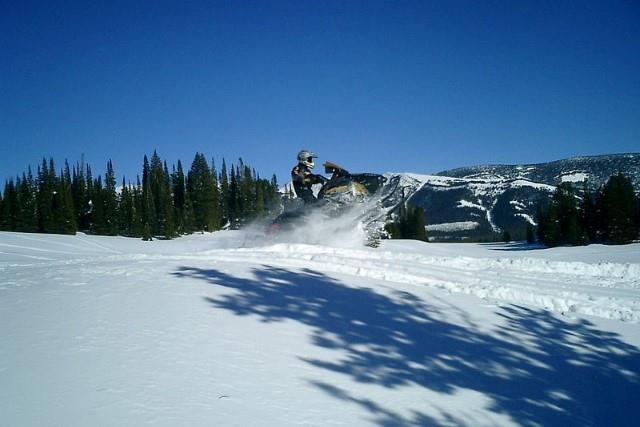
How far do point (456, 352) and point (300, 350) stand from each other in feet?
5.90

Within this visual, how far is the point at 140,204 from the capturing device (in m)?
55.7

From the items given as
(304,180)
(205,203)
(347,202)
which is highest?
(205,203)

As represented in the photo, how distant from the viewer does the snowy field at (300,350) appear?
3.10m

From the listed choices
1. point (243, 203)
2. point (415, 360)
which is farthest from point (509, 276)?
point (243, 203)

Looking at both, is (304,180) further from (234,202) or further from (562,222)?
(234,202)

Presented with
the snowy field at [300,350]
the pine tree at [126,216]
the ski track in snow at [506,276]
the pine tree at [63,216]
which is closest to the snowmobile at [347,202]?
the ski track in snow at [506,276]

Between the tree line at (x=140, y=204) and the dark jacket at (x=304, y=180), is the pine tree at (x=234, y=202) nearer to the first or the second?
the tree line at (x=140, y=204)

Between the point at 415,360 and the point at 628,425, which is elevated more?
the point at 415,360

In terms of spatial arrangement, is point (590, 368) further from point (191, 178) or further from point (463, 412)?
point (191, 178)

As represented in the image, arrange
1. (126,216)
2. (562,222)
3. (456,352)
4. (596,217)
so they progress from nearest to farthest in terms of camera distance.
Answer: (456,352) → (596,217) → (562,222) → (126,216)

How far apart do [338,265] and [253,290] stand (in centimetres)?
290

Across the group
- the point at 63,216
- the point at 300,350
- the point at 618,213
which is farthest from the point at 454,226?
the point at 300,350

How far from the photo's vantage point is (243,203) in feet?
218

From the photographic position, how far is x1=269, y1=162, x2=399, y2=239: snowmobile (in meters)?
15.1
